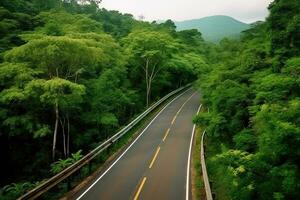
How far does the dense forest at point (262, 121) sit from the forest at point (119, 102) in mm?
44

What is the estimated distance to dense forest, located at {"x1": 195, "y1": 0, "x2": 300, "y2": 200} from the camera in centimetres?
1077

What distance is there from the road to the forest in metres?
2.14

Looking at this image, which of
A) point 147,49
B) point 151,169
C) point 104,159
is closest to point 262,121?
point 151,169

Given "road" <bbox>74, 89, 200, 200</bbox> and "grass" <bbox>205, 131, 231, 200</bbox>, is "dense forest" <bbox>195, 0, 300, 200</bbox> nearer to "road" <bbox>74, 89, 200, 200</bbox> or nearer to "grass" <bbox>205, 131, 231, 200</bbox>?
"grass" <bbox>205, 131, 231, 200</bbox>

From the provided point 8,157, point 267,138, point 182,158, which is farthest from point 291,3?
point 8,157

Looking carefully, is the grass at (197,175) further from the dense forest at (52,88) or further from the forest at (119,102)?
the dense forest at (52,88)

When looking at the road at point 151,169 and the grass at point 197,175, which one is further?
the road at point 151,169

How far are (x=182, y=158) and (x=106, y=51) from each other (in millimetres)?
14985

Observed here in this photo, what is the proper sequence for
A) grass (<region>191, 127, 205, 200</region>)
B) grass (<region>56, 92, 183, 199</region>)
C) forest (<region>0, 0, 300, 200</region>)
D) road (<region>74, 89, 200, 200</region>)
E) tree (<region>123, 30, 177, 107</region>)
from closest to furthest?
forest (<region>0, 0, 300, 200</region>)
grass (<region>191, 127, 205, 200</region>)
road (<region>74, 89, 200, 200</region>)
grass (<region>56, 92, 183, 199</region>)
tree (<region>123, 30, 177, 107</region>)

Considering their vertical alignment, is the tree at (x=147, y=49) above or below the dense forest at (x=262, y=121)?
above

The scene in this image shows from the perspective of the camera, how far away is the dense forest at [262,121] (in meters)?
10.8

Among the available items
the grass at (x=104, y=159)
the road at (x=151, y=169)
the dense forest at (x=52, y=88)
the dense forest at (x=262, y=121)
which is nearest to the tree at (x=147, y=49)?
the dense forest at (x=52, y=88)

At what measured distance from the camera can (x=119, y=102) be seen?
33750 millimetres

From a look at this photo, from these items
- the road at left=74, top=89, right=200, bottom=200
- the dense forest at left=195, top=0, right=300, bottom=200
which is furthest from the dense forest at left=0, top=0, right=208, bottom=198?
the dense forest at left=195, top=0, right=300, bottom=200
